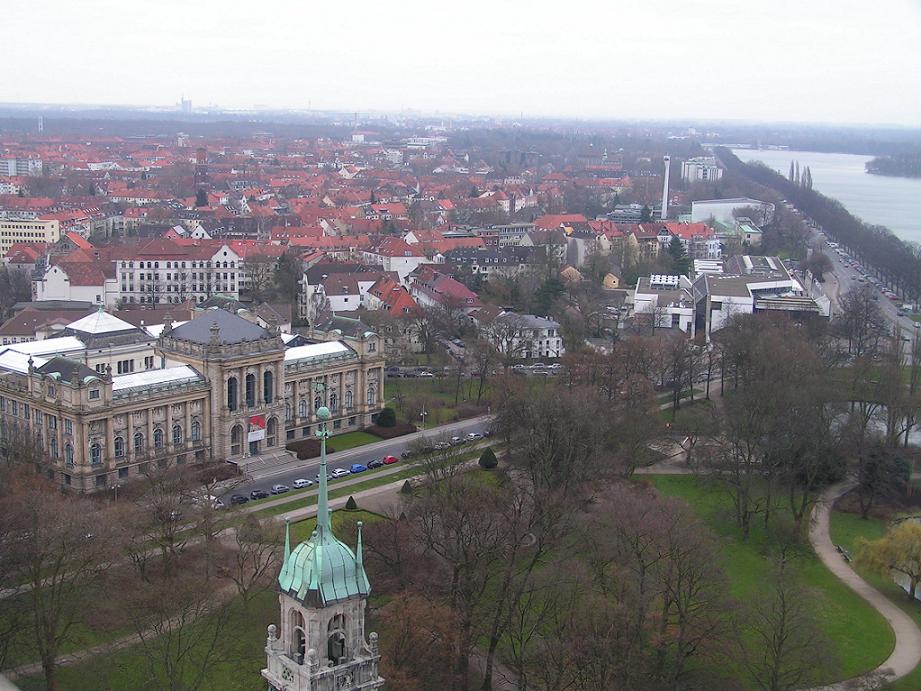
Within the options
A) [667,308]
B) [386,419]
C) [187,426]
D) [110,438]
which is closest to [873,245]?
[667,308]

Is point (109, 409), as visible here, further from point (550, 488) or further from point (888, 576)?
point (888, 576)

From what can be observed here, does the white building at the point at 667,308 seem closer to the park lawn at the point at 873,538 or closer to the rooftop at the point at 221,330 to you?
the park lawn at the point at 873,538

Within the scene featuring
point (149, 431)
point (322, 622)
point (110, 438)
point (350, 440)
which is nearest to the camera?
point (322, 622)

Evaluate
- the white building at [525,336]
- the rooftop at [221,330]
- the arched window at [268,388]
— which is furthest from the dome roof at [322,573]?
the white building at [525,336]

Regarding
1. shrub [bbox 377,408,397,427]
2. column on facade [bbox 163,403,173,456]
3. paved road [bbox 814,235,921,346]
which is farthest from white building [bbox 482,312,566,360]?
column on facade [bbox 163,403,173,456]

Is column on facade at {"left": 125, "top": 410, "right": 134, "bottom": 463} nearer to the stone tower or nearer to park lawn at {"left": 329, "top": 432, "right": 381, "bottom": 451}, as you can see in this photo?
park lawn at {"left": 329, "top": 432, "right": 381, "bottom": 451}

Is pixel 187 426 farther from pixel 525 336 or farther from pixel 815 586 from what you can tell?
pixel 525 336
